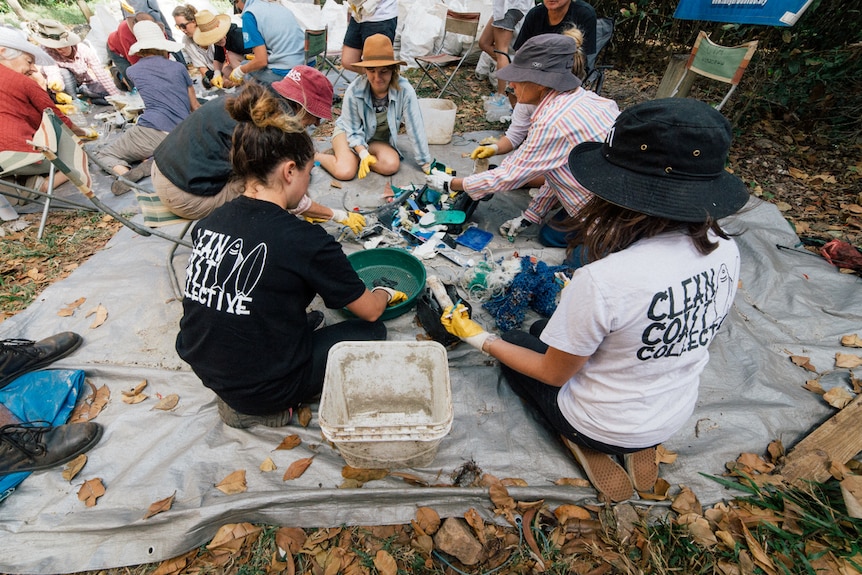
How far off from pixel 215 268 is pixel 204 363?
1.57 ft

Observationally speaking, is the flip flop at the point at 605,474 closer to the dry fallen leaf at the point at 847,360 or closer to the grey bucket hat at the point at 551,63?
the dry fallen leaf at the point at 847,360

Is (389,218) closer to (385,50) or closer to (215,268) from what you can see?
(385,50)

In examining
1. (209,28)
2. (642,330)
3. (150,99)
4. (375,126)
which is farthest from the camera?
(209,28)

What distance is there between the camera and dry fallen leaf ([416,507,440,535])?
69.4 inches

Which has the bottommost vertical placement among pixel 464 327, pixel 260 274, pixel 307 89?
pixel 464 327

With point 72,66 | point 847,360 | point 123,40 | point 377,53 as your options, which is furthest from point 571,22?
point 72,66

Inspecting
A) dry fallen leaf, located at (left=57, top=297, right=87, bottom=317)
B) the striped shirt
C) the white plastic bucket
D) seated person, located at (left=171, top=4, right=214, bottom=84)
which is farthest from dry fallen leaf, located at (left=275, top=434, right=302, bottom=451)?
seated person, located at (left=171, top=4, right=214, bottom=84)

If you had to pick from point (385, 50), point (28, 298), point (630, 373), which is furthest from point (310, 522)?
point (385, 50)

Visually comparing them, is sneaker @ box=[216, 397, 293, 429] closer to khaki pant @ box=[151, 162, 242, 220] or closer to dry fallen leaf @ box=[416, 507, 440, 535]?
dry fallen leaf @ box=[416, 507, 440, 535]

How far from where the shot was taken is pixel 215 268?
1599mm

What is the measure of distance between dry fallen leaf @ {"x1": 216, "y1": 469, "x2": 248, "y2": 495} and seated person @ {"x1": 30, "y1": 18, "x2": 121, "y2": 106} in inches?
295

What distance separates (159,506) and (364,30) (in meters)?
5.57

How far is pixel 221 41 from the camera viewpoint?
5895 mm

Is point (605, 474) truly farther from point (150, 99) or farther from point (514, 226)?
point (150, 99)
